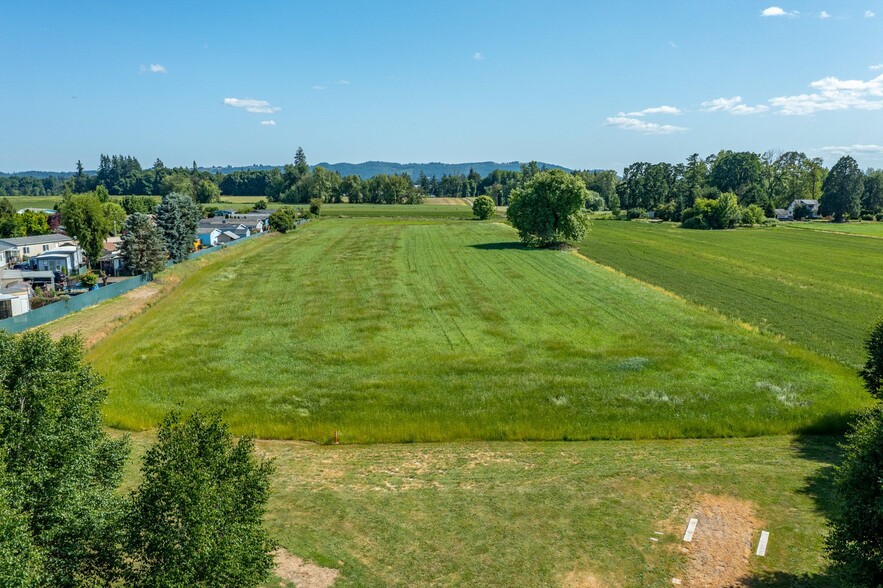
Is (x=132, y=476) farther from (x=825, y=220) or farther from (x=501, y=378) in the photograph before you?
(x=825, y=220)

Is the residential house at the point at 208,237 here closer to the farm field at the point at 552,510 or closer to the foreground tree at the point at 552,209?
the foreground tree at the point at 552,209

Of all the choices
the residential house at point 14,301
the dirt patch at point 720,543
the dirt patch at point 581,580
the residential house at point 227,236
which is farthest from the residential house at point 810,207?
the residential house at point 14,301

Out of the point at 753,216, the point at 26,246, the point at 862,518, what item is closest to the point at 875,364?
the point at 862,518

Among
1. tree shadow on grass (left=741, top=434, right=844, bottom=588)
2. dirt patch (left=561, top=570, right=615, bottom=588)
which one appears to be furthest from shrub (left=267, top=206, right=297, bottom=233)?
dirt patch (left=561, top=570, right=615, bottom=588)

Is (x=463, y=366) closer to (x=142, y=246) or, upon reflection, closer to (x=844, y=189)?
(x=142, y=246)

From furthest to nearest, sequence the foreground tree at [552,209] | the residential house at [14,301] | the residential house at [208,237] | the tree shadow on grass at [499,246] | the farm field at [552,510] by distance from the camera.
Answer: the residential house at [208,237]
the tree shadow on grass at [499,246]
the foreground tree at [552,209]
the residential house at [14,301]
the farm field at [552,510]

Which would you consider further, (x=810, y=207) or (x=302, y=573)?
(x=810, y=207)

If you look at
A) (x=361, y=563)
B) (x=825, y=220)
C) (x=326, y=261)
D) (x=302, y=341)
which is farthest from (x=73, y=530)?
(x=825, y=220)
